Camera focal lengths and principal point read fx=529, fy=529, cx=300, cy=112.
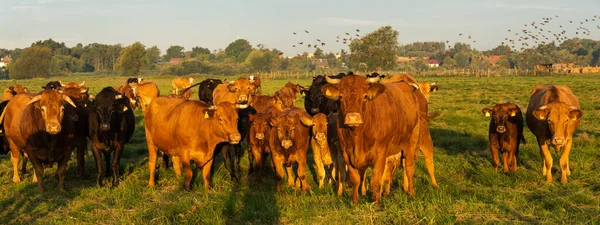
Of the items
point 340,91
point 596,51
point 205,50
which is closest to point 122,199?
point 340,91

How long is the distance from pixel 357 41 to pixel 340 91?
212 ft

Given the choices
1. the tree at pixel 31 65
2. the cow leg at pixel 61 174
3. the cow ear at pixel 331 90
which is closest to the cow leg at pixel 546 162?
the cow ear at pixel 331 90

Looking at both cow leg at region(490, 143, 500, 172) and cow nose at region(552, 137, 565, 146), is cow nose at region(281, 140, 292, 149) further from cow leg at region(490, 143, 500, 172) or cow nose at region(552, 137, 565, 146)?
cow nose at region(552, 137, 565, 146)

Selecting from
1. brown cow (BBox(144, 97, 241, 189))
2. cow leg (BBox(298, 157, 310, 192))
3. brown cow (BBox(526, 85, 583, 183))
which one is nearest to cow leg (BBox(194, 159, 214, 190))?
brown cow (BBox(144, 97, 241, 189))

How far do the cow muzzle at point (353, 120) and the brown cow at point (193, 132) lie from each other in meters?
2.43

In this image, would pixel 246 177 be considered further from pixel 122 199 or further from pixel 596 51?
pixel 596 51

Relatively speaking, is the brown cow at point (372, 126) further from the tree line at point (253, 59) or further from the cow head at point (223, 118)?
the tree line at point (253, 59)

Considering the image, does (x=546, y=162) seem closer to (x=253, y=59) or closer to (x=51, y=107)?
(x=51, y=107)

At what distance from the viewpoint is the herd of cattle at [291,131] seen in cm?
695

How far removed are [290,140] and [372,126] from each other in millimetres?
1560

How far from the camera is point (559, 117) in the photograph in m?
8.73

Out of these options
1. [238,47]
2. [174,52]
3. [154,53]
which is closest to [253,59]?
[238,47]

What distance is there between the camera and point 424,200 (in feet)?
22.1

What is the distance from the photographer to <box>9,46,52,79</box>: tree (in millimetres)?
90812
